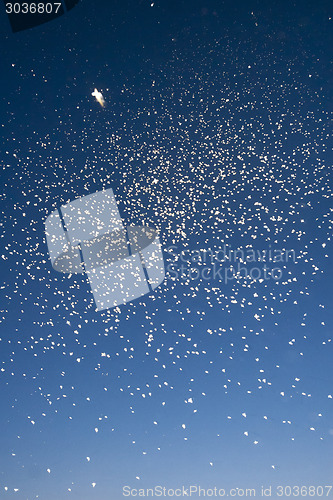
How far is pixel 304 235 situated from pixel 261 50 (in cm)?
25

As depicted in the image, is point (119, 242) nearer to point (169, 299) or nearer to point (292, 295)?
point (169, 299)

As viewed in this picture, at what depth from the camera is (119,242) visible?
0.69m

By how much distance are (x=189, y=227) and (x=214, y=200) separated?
0.16 ft

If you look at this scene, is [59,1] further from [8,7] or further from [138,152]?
[138,152]

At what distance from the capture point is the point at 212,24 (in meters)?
0.66

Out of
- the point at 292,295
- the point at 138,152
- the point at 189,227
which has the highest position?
the point at 138,152

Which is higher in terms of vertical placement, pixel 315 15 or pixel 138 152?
pixel 315 15

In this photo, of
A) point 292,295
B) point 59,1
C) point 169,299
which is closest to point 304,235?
point 292,295

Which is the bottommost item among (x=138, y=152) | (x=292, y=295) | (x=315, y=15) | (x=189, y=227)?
(x=292, y=295)

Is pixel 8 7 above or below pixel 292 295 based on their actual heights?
above

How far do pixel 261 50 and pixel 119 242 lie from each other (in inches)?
12.6

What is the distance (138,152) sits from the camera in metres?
0.67

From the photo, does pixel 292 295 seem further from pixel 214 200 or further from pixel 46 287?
pixel 46 287

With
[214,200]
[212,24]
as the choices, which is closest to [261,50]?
[212,24]
